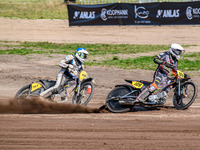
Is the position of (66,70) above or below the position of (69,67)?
below

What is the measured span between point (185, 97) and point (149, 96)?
104cm

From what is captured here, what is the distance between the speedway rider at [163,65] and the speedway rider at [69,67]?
1968mm

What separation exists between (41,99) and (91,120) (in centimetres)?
201

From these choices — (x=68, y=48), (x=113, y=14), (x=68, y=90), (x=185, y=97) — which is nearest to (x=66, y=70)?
(x=68, y=90)

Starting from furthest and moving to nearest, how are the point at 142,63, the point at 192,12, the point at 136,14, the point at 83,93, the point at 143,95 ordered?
the point at 136,14 → the point at 192,12 → the point at 142,63 → the point at 83,93 → the point at 143,95

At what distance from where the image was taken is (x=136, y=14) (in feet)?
111

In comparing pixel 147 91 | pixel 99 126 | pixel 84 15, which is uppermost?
pixel 84 15

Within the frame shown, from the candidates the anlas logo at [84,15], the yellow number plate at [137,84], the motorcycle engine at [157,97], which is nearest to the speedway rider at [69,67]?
the yellow number plate at [137,84]

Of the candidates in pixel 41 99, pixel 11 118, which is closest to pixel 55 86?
pixel 41 99

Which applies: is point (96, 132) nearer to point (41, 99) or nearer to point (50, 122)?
point (50, 122)

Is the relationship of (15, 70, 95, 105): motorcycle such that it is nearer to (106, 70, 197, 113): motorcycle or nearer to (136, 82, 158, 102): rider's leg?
(106, 70, 197, 113): motorcycle

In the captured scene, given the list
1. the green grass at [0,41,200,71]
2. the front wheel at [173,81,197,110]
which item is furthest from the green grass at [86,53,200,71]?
the front wheel at [173,81,197,110]

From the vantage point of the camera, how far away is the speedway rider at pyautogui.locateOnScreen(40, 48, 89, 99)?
1070 cm

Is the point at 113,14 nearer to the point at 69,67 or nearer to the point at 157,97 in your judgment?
the point at 69,67
